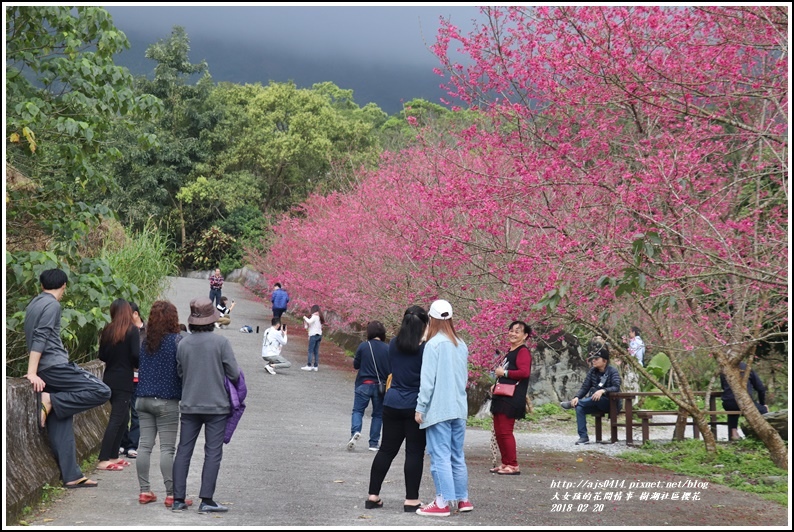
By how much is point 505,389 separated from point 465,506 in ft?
7.77

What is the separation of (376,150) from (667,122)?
4340 cm

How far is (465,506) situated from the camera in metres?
7.94

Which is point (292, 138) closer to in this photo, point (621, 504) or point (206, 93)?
point (206, 93)

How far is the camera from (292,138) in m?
51.6

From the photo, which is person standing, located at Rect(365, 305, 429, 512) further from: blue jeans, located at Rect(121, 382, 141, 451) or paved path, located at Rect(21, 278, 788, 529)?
blue jeans, located at Rect(121, 382, 141, 451)

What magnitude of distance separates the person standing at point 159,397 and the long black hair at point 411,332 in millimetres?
1868

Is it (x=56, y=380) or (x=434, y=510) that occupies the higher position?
(x=56, y=380)

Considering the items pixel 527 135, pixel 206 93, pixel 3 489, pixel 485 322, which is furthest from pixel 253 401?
pixel 206 93

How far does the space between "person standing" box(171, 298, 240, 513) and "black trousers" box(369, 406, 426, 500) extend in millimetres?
1260

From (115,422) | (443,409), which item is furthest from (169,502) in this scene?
(443,409)

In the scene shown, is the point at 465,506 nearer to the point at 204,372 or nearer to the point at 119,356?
the point at 204,372

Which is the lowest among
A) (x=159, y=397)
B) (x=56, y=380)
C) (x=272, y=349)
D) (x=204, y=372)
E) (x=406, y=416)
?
(x=272, y=349)

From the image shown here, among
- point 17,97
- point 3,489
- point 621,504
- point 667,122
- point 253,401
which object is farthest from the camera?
point 253,401

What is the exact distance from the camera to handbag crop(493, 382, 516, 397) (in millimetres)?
10102
